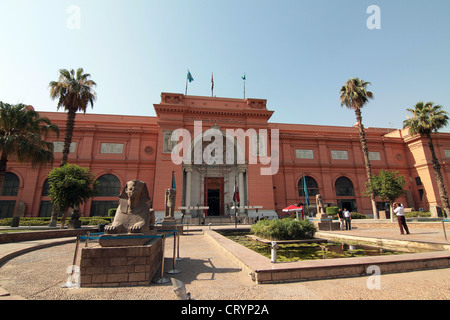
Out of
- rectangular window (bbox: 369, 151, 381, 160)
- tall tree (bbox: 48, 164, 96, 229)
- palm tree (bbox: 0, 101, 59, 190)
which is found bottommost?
tall tree (bbox: 48, 164, 96, 229)

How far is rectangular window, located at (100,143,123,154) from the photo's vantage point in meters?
26.1

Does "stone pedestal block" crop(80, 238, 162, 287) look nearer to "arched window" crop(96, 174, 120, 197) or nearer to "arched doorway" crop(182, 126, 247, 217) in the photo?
"arched doorway" crop(182, 126, 247, 217)

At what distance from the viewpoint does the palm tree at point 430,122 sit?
2184 centimetres

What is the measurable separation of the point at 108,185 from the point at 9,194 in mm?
10019

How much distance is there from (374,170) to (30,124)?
3694cm

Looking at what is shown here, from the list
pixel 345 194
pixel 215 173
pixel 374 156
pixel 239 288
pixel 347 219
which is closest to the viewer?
pixel 239 288

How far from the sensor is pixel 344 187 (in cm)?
2870

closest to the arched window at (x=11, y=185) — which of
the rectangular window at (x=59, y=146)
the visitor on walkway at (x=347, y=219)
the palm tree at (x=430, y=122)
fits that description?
Answer: the rectangular window at (x=59, y=146)

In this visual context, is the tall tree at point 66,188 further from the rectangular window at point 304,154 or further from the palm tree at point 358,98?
the palm tree at point 358,98

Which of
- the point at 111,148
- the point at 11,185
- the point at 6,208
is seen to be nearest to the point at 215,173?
the point at 111,148

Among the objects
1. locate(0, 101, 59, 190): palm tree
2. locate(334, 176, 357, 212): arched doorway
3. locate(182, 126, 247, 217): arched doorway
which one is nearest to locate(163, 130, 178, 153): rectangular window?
locate(182, 126, 247, 217): arched doorway

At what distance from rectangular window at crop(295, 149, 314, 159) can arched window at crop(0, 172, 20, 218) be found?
110 feet

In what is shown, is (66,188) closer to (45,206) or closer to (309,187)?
(45,206)

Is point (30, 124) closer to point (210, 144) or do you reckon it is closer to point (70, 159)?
point (70, 159)
